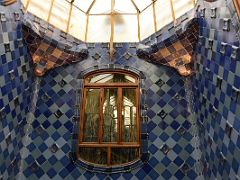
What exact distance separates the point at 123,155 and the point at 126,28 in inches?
139

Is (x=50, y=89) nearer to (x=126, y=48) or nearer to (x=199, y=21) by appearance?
(x=126, y=48)

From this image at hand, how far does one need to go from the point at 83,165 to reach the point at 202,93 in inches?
128

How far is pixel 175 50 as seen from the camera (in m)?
9.95

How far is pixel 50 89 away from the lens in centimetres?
1020

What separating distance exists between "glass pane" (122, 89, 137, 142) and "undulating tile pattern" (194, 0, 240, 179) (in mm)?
1563

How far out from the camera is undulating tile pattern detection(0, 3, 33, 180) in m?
8.45

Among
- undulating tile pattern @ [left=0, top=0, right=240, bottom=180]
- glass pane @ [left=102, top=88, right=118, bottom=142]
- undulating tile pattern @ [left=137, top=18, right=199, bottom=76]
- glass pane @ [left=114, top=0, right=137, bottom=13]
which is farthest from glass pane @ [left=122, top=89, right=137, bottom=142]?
glass pane @ [left=114, top=0, right=137, bottom=13]

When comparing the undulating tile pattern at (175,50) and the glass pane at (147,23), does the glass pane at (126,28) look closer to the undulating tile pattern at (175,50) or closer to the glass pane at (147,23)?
the glass pane at (147,23)

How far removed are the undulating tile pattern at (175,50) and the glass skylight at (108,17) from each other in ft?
1.94

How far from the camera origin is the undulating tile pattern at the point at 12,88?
845 cm

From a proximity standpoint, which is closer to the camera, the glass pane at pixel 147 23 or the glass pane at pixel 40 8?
the glass pane at pixel 40 8

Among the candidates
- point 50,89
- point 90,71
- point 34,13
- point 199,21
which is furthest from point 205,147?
point 34,13

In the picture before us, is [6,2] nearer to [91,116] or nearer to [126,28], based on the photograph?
[91,116]

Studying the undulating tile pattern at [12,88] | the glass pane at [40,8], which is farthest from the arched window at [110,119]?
the glass pane at [40,8]
